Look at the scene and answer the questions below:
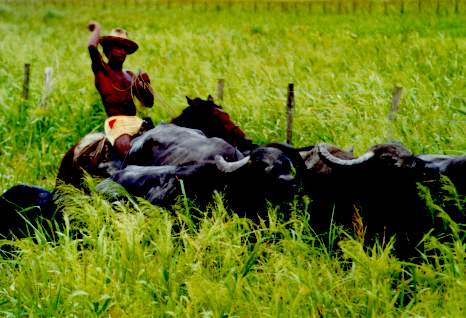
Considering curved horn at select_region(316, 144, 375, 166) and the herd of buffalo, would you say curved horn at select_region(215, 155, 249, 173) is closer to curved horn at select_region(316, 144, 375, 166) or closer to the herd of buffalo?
the herd of buffalo

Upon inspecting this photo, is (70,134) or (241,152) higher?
(241,152)

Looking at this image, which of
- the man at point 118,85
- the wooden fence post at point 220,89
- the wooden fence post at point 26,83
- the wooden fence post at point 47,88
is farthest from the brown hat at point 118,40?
the wooden fence post at point 26,83

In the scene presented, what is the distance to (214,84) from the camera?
10.2 meters

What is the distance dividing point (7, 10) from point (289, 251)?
911 inches

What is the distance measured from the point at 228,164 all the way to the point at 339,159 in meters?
0.71

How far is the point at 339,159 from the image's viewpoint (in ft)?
14.7

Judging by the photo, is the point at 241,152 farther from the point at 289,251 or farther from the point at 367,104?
the point at 367,104

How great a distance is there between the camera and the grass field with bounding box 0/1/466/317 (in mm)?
4070

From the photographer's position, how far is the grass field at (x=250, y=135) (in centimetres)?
407

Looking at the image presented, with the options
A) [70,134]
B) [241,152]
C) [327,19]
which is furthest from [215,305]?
[327,19]

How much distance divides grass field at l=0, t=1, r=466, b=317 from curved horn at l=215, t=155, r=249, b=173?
184mm

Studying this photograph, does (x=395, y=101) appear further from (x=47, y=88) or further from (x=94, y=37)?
(x=47, y=88)

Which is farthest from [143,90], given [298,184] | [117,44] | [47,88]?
[47,88]

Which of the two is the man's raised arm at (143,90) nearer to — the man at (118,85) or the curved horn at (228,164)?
the man at (118,85)
